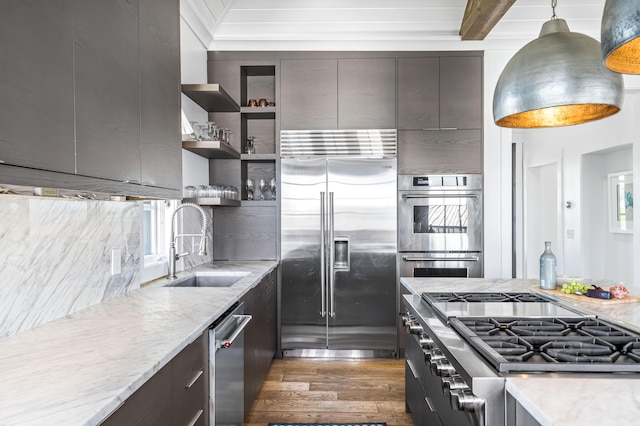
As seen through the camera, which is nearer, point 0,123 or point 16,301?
point 0,123

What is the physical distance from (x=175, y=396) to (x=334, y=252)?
2.47 metres

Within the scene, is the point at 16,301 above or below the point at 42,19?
below

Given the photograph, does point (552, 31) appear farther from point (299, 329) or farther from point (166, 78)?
point (299, 329)

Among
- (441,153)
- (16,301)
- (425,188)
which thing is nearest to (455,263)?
(425,188)

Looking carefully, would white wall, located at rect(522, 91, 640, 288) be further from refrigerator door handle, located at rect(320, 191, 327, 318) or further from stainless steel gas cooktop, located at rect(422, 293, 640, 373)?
stainless steel gas cooktop, located at rect(422, 293, 640, 373)

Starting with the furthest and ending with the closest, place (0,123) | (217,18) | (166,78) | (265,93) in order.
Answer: (265,93), (217,18), (166,78), (0,123)

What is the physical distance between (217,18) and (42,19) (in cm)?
286

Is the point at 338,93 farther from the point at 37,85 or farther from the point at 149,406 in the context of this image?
the point at 149,406

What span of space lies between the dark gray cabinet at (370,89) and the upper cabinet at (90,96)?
204cm

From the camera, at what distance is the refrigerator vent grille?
3.81 metres

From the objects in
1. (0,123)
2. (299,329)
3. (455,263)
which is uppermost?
(0,123)

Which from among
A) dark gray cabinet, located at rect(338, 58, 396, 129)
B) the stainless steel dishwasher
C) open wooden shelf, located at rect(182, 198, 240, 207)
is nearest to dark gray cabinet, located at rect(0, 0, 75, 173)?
the stainless steel dishwasher

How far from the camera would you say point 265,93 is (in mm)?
4195

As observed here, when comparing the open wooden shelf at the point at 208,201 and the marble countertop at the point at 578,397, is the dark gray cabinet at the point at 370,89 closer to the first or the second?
the open wooden shelf at the point at 208,201
